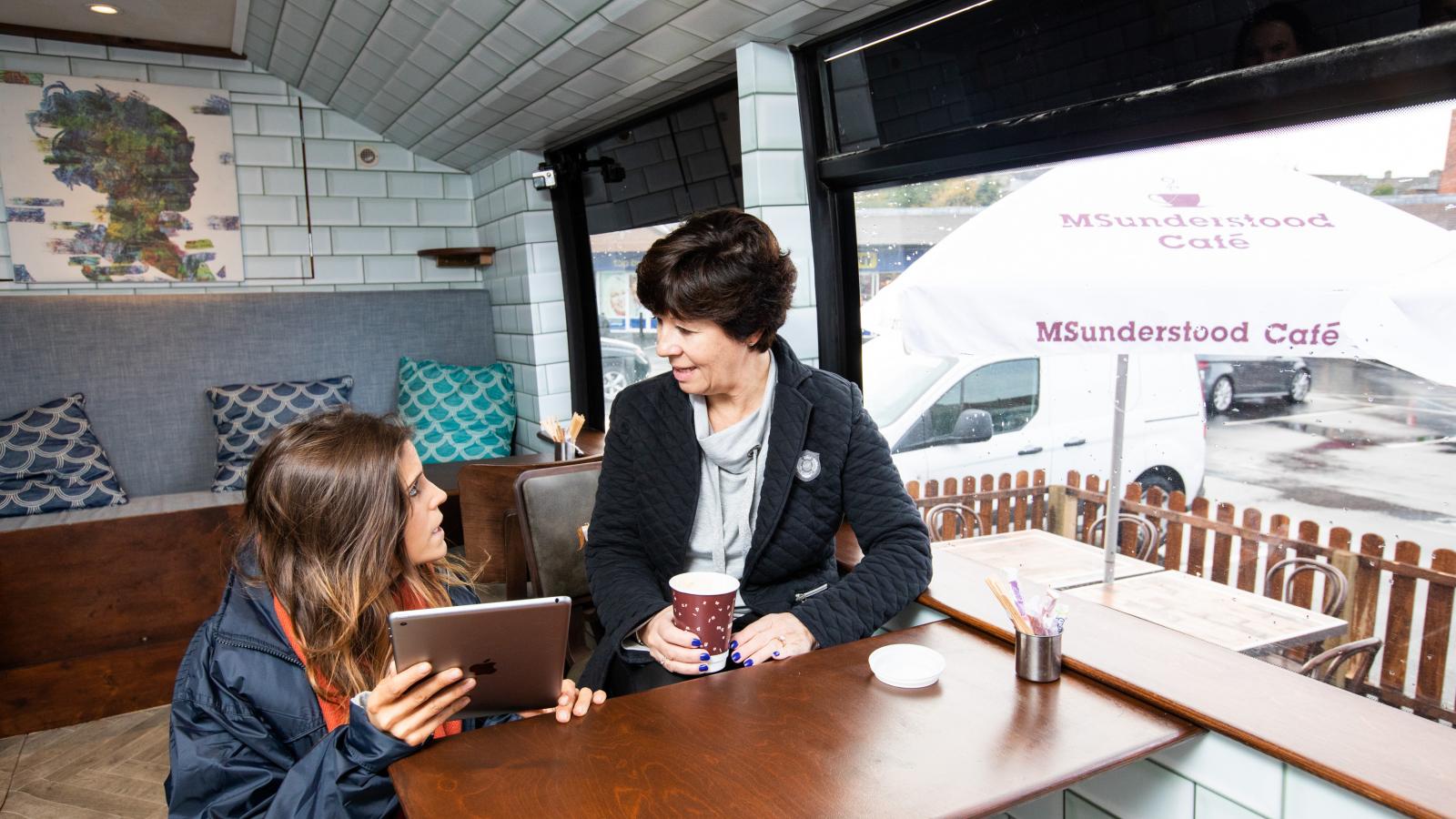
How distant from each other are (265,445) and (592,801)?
0.79m

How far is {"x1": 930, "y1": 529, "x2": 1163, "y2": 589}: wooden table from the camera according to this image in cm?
201

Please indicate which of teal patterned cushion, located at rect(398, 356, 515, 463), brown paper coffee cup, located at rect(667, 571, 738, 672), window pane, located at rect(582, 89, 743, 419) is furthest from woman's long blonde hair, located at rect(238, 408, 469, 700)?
teal patterned cushion, located at rect(398, 356, 515, 463)

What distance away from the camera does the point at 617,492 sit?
76.9 inches

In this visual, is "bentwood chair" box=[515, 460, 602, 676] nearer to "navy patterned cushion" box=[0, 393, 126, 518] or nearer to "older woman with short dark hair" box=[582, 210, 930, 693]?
"older woman with short dark hair" box=[582, 210, 930, 693]

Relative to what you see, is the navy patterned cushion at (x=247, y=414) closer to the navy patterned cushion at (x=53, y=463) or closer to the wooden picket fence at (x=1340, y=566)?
the navy patterned cushion at (x=53, y=463)

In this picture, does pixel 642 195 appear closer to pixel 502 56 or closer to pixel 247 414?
pixel 502 56

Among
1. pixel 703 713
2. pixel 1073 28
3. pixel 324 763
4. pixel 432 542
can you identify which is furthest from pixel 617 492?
pixel 1073 28

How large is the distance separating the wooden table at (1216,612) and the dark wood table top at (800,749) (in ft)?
1.42

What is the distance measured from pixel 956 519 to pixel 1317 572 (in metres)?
1.01

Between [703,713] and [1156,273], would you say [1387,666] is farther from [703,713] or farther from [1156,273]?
[703,713]

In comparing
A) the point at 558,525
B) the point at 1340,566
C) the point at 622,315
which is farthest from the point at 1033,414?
the point at 622,315

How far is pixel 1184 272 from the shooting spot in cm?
164

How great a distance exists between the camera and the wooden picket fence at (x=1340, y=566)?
1418 mm

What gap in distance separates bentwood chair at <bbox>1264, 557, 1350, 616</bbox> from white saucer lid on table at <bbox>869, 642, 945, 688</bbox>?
655mm
